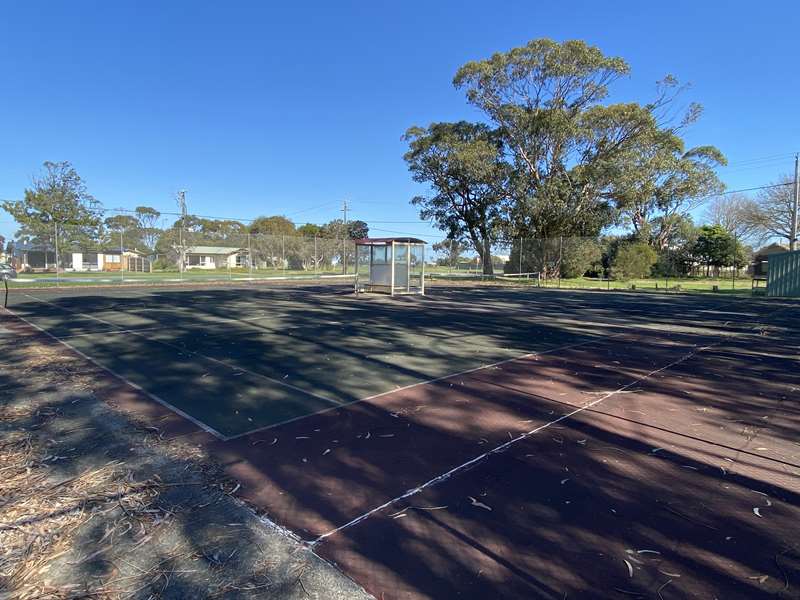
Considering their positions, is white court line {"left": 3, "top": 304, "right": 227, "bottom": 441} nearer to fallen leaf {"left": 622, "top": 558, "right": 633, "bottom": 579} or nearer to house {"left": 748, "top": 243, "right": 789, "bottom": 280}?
fallen leaf {"left": 622, "top": 558, "right": 633, "bottom": 579}

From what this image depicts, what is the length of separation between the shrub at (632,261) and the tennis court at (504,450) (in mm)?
25623

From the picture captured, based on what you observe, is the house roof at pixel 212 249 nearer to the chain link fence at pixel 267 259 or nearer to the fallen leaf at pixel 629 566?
the chain link fence at pixel 267 259

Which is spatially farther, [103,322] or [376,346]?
[103,322]

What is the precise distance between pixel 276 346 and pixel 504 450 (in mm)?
4946

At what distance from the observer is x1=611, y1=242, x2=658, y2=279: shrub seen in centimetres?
3222

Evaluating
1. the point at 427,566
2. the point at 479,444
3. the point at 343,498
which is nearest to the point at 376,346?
the point at 479,444

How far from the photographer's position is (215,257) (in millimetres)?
34469

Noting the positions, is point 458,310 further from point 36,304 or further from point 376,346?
point 36,304

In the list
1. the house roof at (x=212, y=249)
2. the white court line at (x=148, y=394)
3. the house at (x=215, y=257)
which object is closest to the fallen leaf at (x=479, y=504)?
the white court line at (x=148, y=394)

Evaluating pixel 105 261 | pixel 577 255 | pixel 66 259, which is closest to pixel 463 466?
pixel 577 255

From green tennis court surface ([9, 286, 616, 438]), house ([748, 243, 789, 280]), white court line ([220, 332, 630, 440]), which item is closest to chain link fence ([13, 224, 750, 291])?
house ([748, 243, 789, 280])

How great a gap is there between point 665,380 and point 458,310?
7.99m

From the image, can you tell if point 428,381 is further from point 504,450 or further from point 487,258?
point 487,258

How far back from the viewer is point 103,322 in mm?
9938
